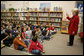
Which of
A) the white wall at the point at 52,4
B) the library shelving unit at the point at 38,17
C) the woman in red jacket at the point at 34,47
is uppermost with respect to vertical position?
the white wall at the point at 52,4

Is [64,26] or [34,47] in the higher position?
[64,26]

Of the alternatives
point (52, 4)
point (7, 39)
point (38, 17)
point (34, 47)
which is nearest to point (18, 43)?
point (34, 47)

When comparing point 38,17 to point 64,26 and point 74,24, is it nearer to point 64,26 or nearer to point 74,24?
point 64,26

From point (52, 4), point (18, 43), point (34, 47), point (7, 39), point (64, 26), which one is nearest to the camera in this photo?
point (34, 47)

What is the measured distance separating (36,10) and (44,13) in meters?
0.67

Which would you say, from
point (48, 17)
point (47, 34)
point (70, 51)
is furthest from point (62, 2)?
point (70, 51)

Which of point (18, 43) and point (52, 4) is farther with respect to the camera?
point (52, 4)

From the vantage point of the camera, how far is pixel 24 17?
18.6 ft

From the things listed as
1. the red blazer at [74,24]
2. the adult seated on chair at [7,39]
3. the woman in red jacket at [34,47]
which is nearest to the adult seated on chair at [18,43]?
the woman in red jacket at [34,47]

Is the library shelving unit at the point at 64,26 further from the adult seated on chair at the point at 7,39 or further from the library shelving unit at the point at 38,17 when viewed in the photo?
the adult seated on chair at the point at 7,39

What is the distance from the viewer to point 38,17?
17.4ft

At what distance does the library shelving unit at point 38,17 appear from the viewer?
4.98 metres

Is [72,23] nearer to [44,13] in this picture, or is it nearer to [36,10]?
[44,13]

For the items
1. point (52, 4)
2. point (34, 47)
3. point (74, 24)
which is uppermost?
point (52, 4)
